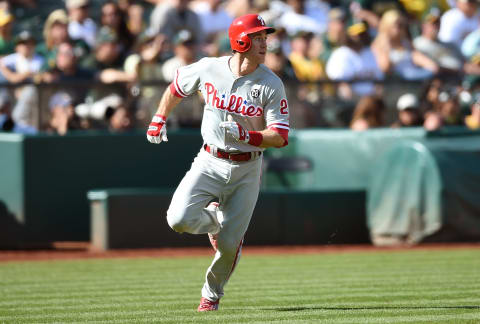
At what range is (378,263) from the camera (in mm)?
10430

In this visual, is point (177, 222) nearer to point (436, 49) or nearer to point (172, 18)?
point (172, 18)

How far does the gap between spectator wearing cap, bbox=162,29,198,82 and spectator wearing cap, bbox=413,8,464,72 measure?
3826 millimetres

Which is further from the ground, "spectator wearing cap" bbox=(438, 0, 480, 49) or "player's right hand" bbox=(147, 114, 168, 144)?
"spectator wearing cap" bbox=(438, 0, 480, 49)

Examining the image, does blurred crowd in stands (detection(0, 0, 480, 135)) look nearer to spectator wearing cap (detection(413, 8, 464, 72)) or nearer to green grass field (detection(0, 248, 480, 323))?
spectator wearing cap (detection(413, 8, 464, 72))

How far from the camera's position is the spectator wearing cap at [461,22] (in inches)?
605

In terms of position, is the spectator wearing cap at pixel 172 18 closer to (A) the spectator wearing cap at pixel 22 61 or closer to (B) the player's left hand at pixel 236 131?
(A) the spectator wearing cap at pixel 22 61

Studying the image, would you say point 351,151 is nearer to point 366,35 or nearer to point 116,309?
point 366,35

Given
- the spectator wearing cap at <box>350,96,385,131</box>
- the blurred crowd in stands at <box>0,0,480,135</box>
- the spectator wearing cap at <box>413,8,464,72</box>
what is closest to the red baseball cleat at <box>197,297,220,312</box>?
the blurred crowd in stands at <box>0,0,480,135</box>

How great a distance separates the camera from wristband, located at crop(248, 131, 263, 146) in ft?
20.6

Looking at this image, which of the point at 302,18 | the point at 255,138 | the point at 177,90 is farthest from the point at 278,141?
the point at 302,18

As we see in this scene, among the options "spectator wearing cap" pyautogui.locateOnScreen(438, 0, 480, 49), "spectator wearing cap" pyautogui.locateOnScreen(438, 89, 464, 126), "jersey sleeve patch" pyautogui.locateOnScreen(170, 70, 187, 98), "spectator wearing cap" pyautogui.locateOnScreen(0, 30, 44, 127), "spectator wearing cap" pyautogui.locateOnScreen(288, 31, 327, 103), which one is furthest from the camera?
"spectator wearing cap" pyautogui.locateOnScreen(438, 0, 480, 49)

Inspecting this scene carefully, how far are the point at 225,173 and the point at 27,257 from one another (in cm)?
601

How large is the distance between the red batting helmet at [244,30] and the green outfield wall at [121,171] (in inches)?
257

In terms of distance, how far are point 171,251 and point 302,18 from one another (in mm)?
5252
